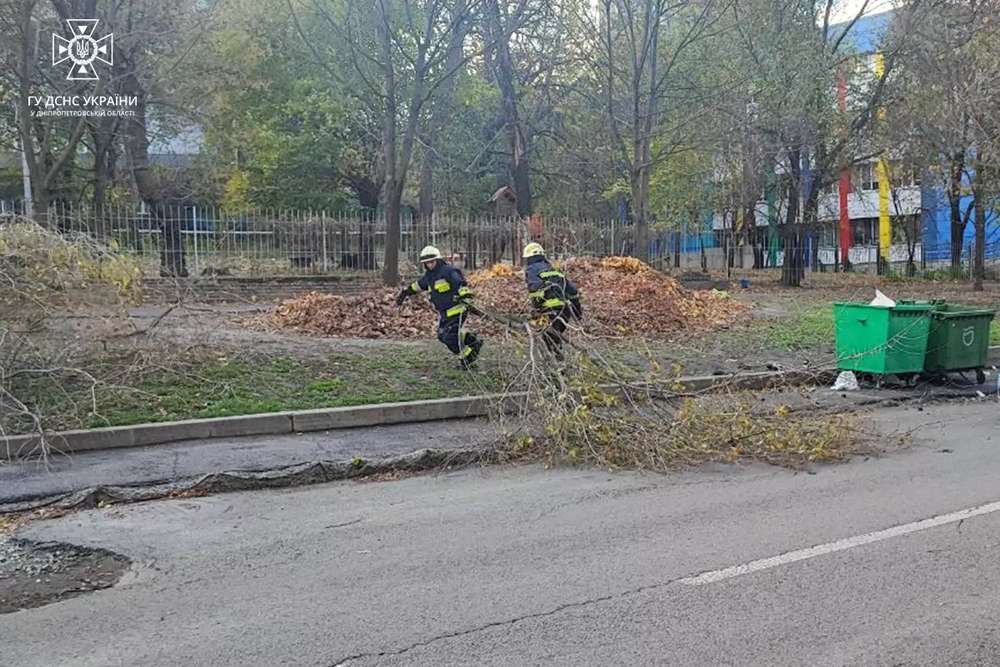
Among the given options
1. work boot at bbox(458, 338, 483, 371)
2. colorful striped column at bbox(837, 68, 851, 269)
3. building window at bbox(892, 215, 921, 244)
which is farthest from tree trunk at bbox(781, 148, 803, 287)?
work boot at bbox(458, 338, 483, 371)

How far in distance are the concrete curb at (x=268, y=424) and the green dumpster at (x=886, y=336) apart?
82.6 inches

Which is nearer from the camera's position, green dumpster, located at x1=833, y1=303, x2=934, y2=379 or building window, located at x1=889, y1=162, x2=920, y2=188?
green dumpster, located at x1=833, y1=303, x2=934, y2=379

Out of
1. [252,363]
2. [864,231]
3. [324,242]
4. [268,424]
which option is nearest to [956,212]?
[864,231]

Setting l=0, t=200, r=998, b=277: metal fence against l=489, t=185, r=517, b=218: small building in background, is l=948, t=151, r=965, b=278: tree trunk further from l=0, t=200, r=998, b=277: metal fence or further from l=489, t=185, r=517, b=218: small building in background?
l=489, t=185, r=517, b=218: small building in background

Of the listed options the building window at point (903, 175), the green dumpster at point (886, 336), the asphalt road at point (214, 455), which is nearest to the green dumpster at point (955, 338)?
the green dumpster at point (886, 336)

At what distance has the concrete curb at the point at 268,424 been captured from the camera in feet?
26.1

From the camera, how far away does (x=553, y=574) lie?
188 inches

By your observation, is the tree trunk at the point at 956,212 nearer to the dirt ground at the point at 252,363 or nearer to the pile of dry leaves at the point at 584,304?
the pile of dry leaves at the point at 584,304

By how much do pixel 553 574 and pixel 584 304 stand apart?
10906 millimetres

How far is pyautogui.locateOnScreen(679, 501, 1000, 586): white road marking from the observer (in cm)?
467

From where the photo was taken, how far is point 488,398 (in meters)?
9.13

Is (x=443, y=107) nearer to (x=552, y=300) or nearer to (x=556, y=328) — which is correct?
(x=552, y=300)

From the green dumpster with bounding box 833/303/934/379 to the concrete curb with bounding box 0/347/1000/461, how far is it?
2.10 metres

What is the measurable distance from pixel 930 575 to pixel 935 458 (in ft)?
10.7
